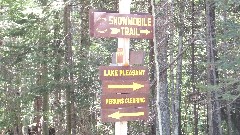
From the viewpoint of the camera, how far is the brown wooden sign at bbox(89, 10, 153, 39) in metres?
5.00

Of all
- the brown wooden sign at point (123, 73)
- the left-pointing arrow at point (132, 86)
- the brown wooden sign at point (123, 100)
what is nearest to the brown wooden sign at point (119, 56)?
the brown wooden sign at point (123, 73)

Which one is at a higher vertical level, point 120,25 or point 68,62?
point 120,25

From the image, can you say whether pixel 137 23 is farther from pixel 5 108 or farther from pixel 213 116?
pixel 5 108

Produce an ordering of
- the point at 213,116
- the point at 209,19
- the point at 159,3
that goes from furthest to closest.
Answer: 1. the point at 213,116
2. the point at 209,19
3. the point at 159,3

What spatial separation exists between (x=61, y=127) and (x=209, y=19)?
675 cm

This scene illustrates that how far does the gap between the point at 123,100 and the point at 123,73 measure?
41 cm

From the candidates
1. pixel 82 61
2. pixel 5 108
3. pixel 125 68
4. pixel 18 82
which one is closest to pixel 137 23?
pixel 125 68

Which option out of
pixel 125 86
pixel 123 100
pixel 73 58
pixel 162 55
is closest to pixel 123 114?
pixel 123 100

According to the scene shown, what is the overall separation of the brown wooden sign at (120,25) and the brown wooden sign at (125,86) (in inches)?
27.8

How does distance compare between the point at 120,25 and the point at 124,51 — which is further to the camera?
the point at 124,51

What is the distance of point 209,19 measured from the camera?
10641 mm

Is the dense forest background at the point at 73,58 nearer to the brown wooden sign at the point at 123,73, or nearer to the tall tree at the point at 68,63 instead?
the tall tree at the point at 68,63

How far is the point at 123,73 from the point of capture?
5.16 m

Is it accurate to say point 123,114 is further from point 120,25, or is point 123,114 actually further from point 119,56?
point 120,25
